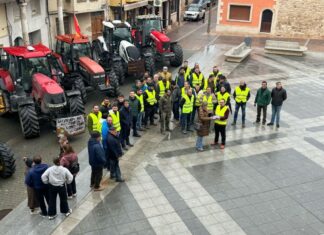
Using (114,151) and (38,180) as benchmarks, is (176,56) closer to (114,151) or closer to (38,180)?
(114,151)

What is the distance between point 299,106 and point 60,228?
418 inches

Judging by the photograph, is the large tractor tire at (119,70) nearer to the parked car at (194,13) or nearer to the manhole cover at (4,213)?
the manhole cover at (4,213)

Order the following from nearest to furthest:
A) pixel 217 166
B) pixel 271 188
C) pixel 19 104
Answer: pixel 271 188, pixel 217 166, pixel 19 104

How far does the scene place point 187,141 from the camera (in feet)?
38.4

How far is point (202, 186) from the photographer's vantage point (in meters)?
9.22

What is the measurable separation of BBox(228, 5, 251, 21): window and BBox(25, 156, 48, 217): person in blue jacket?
26136mm

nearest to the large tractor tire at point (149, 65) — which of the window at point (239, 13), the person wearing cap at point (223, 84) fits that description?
the person wearing cap at point (223, 84)

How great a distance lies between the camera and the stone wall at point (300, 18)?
95.0 feet

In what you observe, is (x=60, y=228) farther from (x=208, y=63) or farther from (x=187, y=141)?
(x=208, y=63)

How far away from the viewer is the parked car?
36.0m

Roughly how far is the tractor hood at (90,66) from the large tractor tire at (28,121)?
335cm

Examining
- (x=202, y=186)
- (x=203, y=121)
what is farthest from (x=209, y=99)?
(x=202, y=186)

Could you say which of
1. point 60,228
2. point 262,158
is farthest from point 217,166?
point 60,228

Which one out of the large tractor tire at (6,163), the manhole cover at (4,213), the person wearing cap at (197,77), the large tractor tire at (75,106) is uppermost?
the person wearing cap at (197,77)
